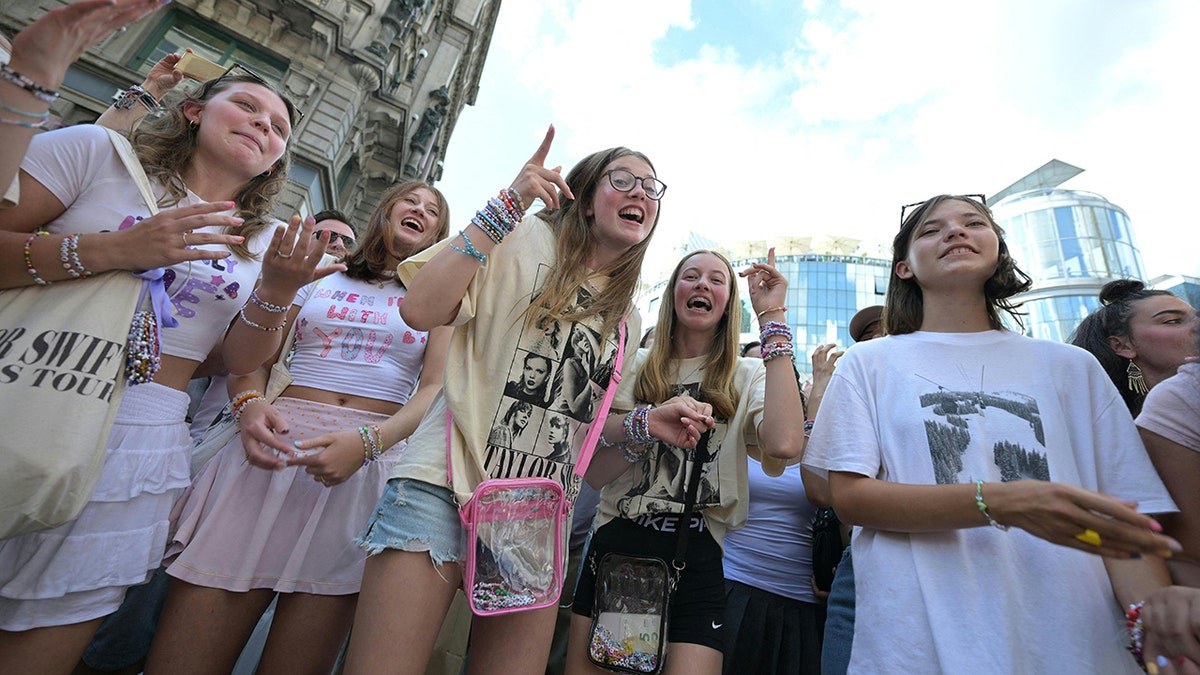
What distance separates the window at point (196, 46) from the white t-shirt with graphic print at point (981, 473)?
48.1 ft

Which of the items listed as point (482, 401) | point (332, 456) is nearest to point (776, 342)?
point (482, 401)

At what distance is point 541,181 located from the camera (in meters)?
1.89

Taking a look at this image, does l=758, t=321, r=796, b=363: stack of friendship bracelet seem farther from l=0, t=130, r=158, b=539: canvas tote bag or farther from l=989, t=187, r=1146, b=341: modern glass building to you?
l=989, t=187, r=1146, b=341: modern glass building

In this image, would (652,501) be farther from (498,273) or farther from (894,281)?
(894,281)

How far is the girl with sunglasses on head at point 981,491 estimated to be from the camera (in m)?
1.49

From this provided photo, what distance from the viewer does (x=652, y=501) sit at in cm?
246

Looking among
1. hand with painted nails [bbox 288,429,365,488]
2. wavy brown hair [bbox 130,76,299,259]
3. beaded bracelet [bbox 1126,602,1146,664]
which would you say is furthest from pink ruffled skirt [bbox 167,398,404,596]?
beaded bracelet [bbox 1126,602,1146,664]

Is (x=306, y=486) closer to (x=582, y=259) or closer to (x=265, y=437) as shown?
(x=265, y=437)

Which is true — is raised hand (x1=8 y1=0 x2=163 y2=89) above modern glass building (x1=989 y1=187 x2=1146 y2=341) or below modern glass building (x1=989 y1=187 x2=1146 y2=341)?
below

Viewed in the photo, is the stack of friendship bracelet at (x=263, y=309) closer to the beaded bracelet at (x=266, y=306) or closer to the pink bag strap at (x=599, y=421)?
the beaded bracelet at (x=266, y=306)

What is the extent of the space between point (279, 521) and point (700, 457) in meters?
1.92

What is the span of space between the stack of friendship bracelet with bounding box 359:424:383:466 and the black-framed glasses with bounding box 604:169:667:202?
1.49m

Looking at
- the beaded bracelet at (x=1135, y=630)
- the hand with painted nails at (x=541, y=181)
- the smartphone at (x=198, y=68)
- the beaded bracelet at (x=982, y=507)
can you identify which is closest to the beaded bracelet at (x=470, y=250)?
the hand with painted nails at (x=541, y=181)

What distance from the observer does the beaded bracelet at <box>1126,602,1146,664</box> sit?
1447mm
